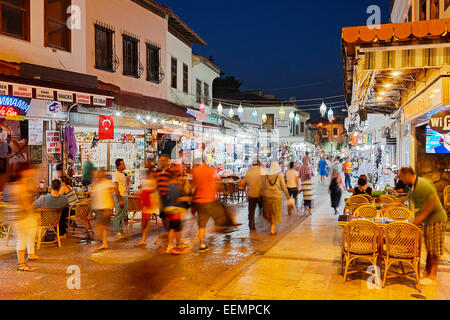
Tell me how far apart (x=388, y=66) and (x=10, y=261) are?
8.02m

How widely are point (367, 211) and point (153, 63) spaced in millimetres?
12920

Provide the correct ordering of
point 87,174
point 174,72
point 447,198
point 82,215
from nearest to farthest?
1. point 82,215
2. point 447,198
3. point 87,174
4. point 174,72

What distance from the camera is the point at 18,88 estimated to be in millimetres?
9617

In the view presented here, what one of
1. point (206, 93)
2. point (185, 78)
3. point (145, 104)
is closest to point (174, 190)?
point (145, 104)

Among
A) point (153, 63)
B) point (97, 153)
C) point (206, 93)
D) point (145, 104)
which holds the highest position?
point (153, 63)

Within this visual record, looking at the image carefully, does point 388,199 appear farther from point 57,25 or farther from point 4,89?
point 57,25

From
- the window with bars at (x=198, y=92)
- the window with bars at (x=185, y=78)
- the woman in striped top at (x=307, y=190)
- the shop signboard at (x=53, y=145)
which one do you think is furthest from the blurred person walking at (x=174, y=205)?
the window with bars at (x=198, y=92)

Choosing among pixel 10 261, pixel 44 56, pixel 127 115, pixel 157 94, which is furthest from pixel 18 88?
pixel 157 94

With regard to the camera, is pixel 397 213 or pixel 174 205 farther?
pixel 174 205

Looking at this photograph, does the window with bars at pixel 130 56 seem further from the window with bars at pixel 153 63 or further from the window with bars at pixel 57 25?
the window with bars at pixel 57 25

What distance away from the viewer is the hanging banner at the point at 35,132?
11633mm

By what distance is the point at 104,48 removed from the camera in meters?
15.2

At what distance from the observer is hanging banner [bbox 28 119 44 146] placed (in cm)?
1163

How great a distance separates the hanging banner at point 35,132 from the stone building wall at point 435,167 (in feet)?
36.4
